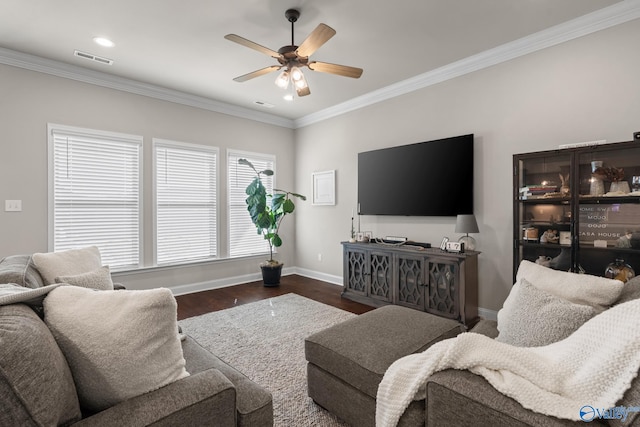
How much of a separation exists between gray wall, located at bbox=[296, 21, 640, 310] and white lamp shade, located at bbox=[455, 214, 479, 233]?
25 cm

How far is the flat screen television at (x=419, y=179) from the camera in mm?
3607

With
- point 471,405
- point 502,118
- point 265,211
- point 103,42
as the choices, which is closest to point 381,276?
point 265,211

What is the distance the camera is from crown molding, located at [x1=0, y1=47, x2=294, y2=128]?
3395 mm

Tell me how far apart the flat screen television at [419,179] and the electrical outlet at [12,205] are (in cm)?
408

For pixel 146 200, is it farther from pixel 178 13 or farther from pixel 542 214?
pixel 542 214

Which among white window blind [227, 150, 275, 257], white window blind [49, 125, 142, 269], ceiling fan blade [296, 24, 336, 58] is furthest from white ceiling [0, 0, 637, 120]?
white window blind [227, 150, 275, 257]

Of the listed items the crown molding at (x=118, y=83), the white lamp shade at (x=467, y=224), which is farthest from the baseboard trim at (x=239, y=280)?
the crown molding at (x=118, y=83)

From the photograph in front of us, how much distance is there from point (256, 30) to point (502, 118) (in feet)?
8.76

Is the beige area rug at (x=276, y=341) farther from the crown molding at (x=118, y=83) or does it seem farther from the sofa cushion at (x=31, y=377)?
the crown molding at (x=118, y=83)

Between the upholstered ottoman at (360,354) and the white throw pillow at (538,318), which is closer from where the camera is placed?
the white throw pillow at (538,318)

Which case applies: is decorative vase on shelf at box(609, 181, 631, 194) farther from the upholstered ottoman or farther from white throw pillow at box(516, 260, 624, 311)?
the upholstered ottoman

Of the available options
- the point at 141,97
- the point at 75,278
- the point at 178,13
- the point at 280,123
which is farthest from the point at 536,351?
the point at 280,123

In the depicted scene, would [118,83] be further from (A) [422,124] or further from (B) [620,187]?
(B) [620,187]

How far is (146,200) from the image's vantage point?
4270 mm
